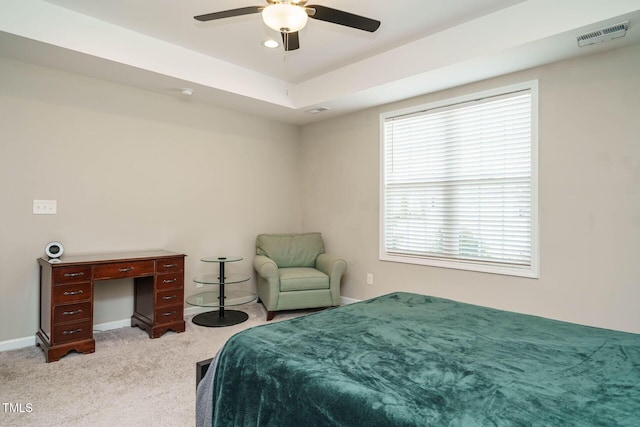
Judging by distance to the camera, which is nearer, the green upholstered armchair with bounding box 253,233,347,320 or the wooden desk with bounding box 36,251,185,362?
the wooden desk with bounding box 36,251,185,362

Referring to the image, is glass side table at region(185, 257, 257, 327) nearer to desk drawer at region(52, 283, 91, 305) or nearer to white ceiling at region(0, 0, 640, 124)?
desk drawer at region(52, 283, 91, 305)

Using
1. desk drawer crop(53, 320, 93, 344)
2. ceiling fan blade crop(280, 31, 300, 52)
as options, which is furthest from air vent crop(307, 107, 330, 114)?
desk drawer crop(53, 320, 93, 344)

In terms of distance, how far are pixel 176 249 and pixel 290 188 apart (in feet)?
6.10

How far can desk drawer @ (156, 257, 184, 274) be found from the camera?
3545mm

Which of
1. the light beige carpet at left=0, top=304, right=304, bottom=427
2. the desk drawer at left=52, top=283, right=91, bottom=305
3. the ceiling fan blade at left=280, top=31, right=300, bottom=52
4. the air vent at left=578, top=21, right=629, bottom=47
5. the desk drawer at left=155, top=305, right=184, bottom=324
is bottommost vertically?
the light beige carpet at left=0, top=304, right=304, bottom=427

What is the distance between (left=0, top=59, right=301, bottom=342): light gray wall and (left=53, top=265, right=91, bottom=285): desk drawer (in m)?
0.59

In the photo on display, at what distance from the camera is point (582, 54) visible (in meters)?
3.00

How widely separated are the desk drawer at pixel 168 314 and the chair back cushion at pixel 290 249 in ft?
4.34

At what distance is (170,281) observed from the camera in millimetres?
3607

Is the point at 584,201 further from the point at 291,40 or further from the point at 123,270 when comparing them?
the point at 123,270

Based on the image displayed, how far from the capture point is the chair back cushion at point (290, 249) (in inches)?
185

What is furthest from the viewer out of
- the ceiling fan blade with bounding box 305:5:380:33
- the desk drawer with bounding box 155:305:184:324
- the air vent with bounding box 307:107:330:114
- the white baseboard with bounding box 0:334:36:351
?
the air vent with bounding box 307:107:330:114

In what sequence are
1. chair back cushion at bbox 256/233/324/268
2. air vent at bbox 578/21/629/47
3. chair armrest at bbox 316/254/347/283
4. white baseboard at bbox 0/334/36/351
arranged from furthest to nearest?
1. chair back cushion at bbox 256/233/324/268
2. chair armrest at bbox 316/254/347/283
3. white baseboard at bbox 0/334/36/351
4. air vent at bbox 578/21/629/47

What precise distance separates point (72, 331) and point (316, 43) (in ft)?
10.8
